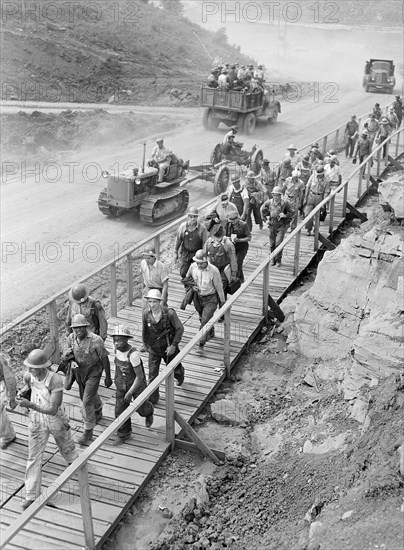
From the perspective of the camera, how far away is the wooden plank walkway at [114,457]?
6891 mm

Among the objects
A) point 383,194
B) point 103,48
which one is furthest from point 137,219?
point 103,48

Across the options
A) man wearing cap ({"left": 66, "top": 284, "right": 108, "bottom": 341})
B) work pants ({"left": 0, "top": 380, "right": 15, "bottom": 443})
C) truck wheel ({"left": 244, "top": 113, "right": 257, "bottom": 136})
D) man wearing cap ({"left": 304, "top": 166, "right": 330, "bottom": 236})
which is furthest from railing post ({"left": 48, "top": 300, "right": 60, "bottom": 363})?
truck wheel ({"left": 244, "top": 113, "right": 257, "bottom": 136})

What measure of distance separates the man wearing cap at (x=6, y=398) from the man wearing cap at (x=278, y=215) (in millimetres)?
6295

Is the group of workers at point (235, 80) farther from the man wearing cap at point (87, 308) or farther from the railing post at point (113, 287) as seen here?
the man wearing cap at point (87, 308)

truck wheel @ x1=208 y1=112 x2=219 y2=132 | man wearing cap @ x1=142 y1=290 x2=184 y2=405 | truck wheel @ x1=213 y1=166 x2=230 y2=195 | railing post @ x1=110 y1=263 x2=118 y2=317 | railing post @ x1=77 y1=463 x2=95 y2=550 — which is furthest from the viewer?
truck wheel @ x1=208 y1=112 x2=219 y2=132

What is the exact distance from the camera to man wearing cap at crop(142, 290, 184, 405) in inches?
341

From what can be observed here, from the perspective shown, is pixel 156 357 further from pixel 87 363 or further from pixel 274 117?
pixel 274 117

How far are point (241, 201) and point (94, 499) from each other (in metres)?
7.93

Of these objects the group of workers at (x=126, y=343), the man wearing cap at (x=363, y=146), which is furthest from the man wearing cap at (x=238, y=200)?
the man wearing cap at (x=363, y=146)

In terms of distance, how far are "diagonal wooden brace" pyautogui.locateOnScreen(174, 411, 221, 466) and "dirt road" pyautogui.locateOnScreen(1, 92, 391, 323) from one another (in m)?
5.40

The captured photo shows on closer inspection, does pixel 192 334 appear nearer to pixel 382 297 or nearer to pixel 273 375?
pixel 273 375

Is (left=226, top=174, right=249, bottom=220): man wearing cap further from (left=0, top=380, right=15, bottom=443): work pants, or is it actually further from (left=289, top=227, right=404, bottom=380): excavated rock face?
(left=0, top=380, right=15, bottom=443): work pants

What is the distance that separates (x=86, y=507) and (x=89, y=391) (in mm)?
1714

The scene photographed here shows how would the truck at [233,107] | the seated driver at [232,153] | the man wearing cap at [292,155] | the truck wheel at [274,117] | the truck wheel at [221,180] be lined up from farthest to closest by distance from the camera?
the truck wheel at [274,117] < the truck at [233,107] < the seated driver at [232,153] < the truck wheel at [221,180] < the man wearing cap at [292,155]
